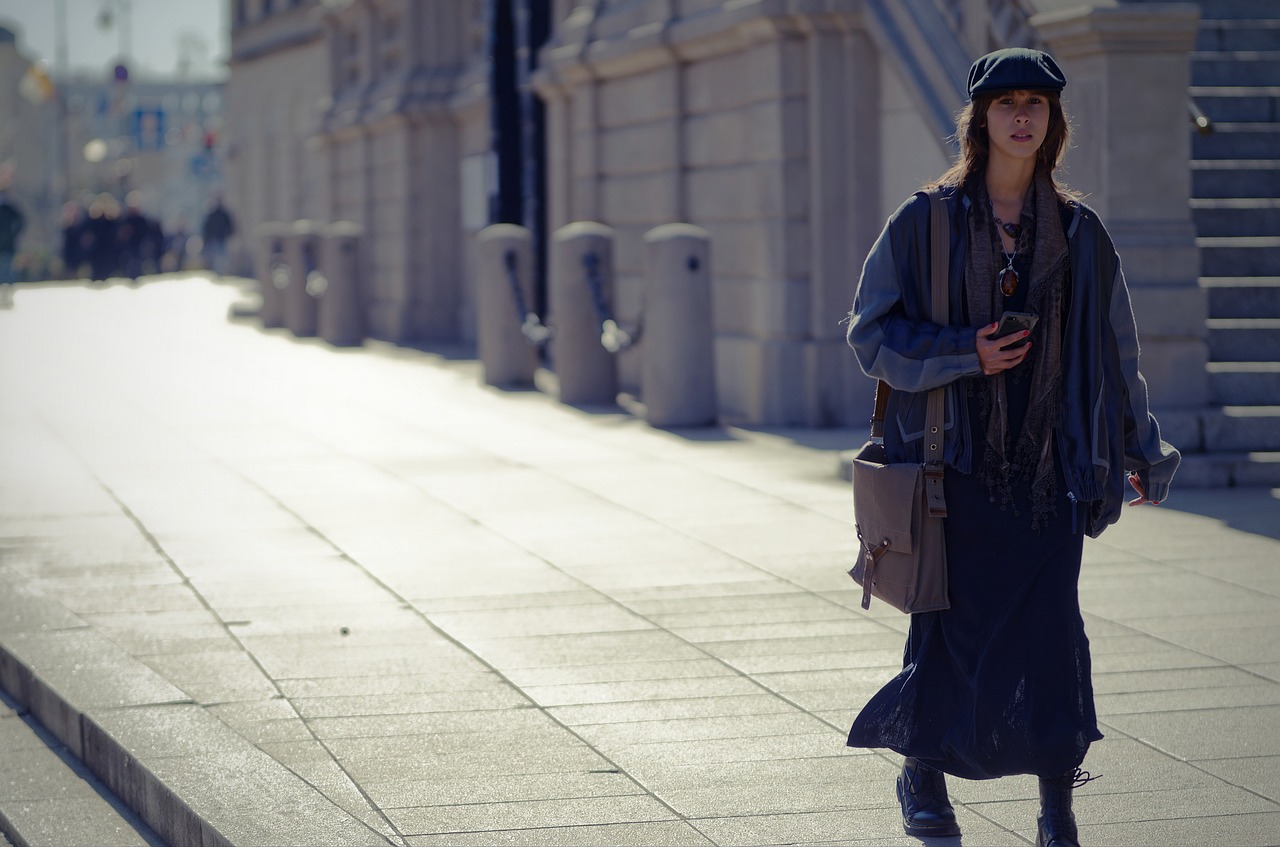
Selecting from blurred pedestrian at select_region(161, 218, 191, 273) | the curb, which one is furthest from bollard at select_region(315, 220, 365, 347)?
blurred pedestrian at select_region(161, 218, 191, 273)

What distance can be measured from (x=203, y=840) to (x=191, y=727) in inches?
30.4

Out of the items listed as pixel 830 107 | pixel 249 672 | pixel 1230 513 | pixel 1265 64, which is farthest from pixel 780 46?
pixel 249 672

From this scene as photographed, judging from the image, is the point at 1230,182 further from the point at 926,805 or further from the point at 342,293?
the point at 342,293

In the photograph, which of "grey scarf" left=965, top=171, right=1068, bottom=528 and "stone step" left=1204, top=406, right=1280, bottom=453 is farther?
"stone step" left=1204, top=406, right=1280, bottom=453

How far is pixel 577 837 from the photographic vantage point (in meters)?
4.22

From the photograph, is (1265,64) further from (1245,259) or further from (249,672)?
(249,672)

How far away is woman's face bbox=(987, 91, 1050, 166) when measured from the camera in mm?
3979

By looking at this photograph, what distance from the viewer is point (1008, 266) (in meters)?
4.04

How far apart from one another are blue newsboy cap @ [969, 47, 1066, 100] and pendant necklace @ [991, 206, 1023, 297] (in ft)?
0.82

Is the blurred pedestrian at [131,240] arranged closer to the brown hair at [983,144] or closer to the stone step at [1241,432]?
the stone step at [1241,432]

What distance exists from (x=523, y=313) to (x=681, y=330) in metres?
3.57

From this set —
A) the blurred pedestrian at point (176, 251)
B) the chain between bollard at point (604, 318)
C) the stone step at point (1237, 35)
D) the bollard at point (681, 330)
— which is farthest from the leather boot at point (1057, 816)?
the blurred pedestrian at point (176, 251)

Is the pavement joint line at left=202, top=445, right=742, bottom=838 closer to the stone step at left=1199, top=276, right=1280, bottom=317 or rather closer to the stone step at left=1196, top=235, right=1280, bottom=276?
the stone step at left=1199, top=276, right=1280, bottom=317

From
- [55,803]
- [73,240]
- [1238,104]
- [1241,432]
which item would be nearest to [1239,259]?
[1238,104]
